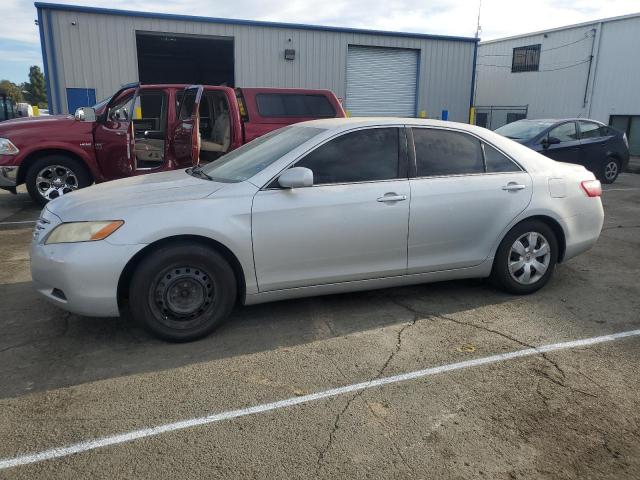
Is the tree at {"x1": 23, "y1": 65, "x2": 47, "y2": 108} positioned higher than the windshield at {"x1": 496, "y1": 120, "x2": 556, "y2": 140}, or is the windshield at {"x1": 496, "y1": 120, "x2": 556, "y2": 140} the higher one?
the tree at {"x1": 23, "y1": 65, "x2": 47, "y2": 108}

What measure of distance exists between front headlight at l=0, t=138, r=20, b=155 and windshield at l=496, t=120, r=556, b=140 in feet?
31.1

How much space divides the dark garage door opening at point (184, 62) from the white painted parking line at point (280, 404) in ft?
64.7

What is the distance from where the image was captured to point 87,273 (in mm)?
3477

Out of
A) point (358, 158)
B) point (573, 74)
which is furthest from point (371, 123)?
point (573, 74)

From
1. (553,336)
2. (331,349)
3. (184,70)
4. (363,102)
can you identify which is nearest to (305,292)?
(331,349)

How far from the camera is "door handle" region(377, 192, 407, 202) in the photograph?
4.11 metres

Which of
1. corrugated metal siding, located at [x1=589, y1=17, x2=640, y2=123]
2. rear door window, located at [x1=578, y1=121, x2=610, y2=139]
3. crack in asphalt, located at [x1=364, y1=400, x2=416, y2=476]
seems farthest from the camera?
corrugated metal siding, located at [x1=589, y1=17, x2=640, y2=123]

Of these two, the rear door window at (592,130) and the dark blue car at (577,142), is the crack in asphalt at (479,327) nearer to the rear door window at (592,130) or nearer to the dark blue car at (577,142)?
the dark blue car at (577,142)

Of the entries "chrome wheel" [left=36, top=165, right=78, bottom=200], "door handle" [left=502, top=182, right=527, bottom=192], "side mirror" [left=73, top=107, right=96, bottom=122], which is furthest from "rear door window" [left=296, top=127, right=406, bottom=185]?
"chrome wheel" [left=36, top=165, right=78, bottom=200]

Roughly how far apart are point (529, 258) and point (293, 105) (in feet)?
18.3

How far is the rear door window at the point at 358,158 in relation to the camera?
4.04 metres

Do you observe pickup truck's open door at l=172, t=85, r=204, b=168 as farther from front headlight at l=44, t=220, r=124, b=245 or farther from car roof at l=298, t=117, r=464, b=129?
front headlight at l=44, t=220, r=124, b=245

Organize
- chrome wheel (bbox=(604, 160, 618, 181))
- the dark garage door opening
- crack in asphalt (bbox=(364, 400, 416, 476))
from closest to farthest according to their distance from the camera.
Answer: crack in asphalt (bbox=(364, 400, 416, 476)), chrome wheel (bbox=(604, 160, 618, 181)), the dark garage door opening

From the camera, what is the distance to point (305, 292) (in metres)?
4.05
